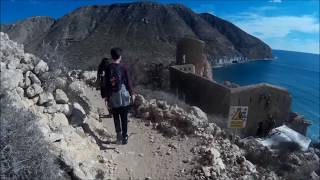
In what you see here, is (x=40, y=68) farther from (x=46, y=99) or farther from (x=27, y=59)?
(x=46, y=99)

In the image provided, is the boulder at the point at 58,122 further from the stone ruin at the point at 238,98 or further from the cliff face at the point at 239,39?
the cliff face at the point at 239,39

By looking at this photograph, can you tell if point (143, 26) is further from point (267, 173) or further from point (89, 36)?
point (267, 173)

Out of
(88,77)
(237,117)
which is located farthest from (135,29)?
(237,117)

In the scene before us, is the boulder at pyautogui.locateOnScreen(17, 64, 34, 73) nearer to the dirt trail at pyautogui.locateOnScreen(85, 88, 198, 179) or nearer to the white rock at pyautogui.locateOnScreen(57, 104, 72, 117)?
the white rock at pyautogui.locateOnScreen(57, 104, 72, 117)

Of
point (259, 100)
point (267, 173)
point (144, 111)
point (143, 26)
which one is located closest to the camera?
point (267, 173)

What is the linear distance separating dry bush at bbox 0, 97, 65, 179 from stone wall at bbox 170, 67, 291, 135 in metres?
14.0

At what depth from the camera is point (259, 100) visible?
19297 mm

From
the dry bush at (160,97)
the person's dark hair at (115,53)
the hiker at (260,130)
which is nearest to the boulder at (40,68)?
the person's dark hair at (115,53)

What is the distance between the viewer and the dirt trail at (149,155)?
5.58 metres

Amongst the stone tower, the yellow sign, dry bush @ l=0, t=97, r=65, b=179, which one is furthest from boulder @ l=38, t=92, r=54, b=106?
the stone tower

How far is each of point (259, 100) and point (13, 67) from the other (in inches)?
611

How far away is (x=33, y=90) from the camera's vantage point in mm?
5684

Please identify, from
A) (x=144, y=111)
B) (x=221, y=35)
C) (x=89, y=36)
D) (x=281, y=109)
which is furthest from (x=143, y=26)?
(x=144, y=111)

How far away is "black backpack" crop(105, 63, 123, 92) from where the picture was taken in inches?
223
